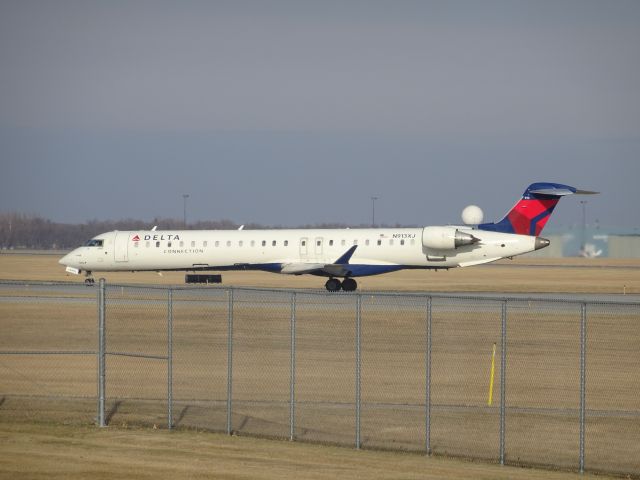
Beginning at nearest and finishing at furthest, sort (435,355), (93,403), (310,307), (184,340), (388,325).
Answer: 1. (93,403)
2. (184,340)
3. (435,355)
4. (388,325)
5. (310,307)

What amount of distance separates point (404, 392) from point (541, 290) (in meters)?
34.3

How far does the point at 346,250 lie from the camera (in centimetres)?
4784

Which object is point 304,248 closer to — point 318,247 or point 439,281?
point 318,247

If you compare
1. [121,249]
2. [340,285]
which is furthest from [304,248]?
[121,249]

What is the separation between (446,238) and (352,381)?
24993 millimetres

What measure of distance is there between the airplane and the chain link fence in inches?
675

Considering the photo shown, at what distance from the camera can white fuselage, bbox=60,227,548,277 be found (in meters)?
47.6

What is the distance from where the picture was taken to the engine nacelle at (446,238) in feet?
153

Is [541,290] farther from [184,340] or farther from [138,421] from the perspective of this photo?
[138,421]

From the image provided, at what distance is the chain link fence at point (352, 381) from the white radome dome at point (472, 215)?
113 feet

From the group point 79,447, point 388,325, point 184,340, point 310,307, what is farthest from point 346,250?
point 79,447

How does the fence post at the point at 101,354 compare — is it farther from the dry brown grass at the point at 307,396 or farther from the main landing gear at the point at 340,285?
the main landing gear at the point at 340,285

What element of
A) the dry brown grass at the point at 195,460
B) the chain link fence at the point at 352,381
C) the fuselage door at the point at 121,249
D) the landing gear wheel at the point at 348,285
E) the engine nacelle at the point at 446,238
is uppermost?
the engine nacelle at the point at 446,238

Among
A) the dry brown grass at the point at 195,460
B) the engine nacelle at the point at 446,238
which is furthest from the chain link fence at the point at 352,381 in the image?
the engine nacelle at the point at 446,238
